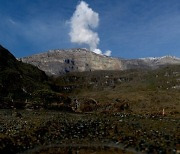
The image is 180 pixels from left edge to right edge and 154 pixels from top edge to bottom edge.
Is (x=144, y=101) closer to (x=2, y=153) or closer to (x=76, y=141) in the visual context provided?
(x=76, y=141)

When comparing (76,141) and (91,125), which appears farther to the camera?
(91,125)

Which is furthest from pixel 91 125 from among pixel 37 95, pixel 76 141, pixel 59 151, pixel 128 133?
pixel 37 95

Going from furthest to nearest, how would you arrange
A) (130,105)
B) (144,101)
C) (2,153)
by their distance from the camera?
(144,101) → (130,105) → (2,153)

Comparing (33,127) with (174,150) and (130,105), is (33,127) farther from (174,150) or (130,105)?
(130,105)

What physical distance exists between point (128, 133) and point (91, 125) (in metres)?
8.45

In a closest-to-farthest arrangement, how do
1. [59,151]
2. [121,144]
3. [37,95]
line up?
[59,151]
[121,144]
[37,95]

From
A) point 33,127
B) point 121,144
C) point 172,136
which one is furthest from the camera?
point 33,127

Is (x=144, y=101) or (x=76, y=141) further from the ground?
(x=144, y=101)

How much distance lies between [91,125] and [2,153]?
839 inches

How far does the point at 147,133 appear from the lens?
4612 centimetres

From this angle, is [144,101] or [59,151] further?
[144,101]

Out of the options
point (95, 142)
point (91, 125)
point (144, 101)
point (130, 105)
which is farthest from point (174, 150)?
point (144, 101)

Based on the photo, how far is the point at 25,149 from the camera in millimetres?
36719

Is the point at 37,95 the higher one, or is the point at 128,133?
the point at 37,95
